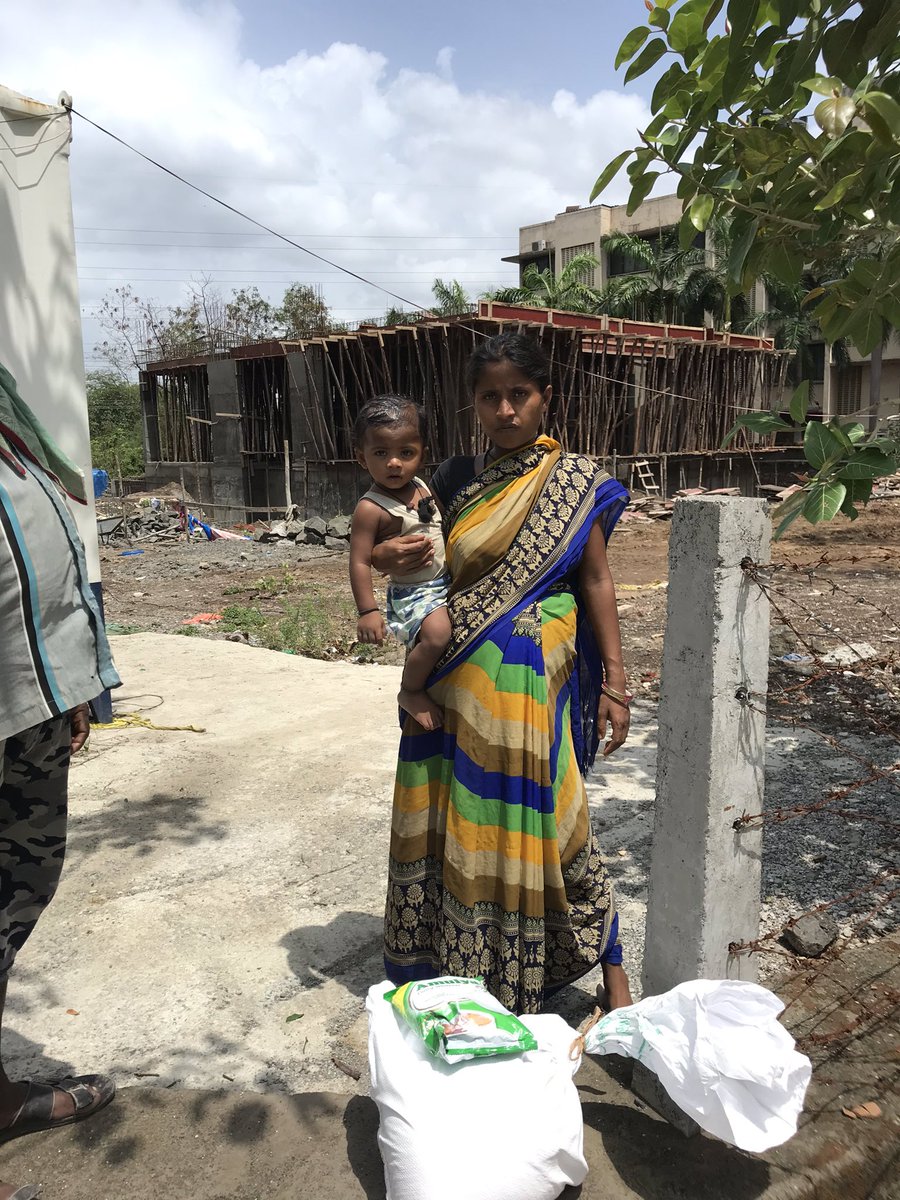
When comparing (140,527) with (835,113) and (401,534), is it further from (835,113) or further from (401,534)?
(835,113)

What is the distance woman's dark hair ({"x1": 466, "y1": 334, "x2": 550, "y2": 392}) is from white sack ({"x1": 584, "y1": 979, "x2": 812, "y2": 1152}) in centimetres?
141

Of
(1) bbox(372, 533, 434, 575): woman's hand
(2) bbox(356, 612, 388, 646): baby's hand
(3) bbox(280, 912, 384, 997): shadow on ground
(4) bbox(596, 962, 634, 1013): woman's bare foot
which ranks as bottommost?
(3) bbox(280, 912, 384, 997): shadow on ground

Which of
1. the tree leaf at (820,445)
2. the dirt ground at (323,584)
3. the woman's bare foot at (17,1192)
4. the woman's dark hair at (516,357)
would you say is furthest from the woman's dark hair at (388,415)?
the dirt ground at (323,584)

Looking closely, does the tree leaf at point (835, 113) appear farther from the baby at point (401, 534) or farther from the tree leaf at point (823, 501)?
the baby at point (401, 534)

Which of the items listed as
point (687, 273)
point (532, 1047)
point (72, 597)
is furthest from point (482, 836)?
point (687, 273)

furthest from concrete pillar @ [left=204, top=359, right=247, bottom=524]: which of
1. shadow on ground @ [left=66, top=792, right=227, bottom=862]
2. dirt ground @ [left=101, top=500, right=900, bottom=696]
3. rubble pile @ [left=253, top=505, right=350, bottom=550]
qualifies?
shadow on ground @ [left=66, top=792, right=227, bottom=862]

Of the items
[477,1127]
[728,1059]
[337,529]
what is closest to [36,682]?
[477,1127]

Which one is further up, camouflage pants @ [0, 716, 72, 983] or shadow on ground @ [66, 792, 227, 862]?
camouflage pants @ [0, 716, 72, 983]

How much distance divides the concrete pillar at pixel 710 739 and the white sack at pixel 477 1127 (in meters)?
0.44

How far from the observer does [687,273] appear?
27.6m

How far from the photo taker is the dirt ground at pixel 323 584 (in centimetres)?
809

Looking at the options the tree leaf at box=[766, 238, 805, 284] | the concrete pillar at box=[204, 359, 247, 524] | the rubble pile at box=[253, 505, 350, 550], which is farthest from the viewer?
the concrete pillar at box=[204, 359, 247, 524]

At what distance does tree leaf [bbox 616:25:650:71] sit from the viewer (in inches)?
88.8

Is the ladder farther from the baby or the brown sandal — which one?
the brown sandal
